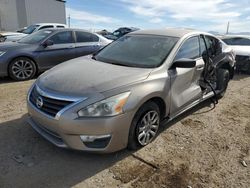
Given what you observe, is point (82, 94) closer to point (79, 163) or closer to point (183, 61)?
point (79, 163)

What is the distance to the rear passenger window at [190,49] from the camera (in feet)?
13.2

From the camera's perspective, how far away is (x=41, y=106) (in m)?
3.11

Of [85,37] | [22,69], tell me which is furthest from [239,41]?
[22,69]

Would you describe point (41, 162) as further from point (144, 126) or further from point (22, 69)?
point (22, 69)

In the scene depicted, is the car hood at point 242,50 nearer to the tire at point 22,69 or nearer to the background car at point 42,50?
the background car at point 42,50

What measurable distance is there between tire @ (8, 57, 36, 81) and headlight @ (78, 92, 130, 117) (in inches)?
182

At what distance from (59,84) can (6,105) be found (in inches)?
90.4

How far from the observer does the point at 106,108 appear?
2.88m

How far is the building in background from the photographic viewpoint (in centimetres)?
3378

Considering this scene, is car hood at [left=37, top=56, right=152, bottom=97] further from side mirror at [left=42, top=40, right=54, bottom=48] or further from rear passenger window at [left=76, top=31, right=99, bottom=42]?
rear passenger window at [left=76, top=31, right=99, bottom=42]

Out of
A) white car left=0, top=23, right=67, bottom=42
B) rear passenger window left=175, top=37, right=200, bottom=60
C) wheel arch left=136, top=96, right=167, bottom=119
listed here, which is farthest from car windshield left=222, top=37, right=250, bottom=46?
white car left=0, top=23, right=67, bottom=42

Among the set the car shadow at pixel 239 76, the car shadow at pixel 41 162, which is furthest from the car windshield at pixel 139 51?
the car shadow at pixel 239 76

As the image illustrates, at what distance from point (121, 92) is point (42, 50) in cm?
482

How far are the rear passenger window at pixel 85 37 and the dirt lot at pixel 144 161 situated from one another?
4092 millimetres
